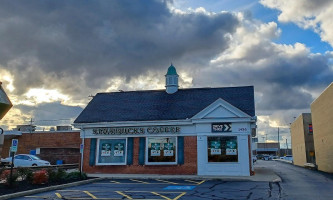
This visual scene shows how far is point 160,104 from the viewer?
84.3ft

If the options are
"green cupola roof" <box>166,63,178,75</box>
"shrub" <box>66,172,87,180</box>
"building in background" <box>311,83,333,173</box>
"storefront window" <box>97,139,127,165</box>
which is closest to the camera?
"shrub" <box>66,172,87,180</box>

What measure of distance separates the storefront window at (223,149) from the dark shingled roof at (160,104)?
2509 mm

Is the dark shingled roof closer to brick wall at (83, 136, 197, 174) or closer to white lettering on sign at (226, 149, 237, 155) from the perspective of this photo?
brick wall at (83, 136, 197, 174)

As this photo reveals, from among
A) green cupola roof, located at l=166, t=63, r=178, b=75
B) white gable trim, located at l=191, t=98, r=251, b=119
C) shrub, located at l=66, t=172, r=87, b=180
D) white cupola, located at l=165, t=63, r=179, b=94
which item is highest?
green cupola roof, located at l=166, t=63, r=178, b=75

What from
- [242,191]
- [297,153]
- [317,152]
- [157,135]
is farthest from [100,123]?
[297,153]

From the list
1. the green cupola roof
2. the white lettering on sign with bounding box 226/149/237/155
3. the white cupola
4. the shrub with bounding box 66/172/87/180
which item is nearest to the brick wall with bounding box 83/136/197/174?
the white lettering on sign with bounding box 226/149/237/155

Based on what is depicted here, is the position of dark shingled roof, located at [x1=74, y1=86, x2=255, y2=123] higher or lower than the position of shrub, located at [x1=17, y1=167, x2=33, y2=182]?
higher

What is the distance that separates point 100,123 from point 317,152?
2414cm

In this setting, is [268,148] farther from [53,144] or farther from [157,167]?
[157,167]

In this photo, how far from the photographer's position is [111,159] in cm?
2389

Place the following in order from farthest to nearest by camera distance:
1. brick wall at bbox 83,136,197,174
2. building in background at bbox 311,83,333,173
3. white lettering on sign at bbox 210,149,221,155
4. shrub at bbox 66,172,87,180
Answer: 1. building in background at bbox 311,83,333,173
2. brick wall at bbox 83,136,197,174
3. white lettering on sign at bbox 210,149,221,155
4. shrub at bbox 66,172,87,180

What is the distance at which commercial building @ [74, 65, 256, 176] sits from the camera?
2161cm

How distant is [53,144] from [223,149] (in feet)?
78.6

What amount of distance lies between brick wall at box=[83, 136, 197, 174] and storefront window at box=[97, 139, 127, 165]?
1.30 ft
